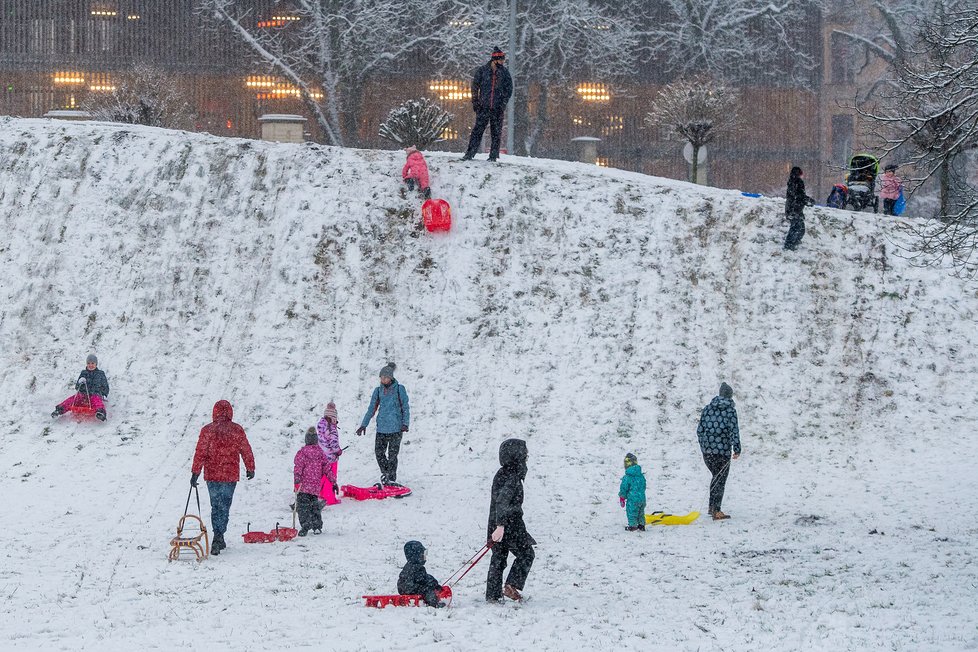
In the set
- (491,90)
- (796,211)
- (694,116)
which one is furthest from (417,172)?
(694,116)

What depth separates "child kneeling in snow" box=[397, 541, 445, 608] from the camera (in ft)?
33.4

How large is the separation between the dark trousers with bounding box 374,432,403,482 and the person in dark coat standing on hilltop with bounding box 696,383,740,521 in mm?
4096

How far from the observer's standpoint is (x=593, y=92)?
1678 inches

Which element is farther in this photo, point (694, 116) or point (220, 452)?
point (694, 116)

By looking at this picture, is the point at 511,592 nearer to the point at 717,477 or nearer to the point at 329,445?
the point at 717,477

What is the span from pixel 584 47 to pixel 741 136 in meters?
7.80

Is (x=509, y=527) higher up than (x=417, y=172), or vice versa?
(x=417, y=172)

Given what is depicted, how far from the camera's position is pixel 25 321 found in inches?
779

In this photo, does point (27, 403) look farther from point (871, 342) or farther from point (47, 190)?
point (871, 342)

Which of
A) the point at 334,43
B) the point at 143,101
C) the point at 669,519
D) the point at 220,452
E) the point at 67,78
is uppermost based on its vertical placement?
the point at 334,43

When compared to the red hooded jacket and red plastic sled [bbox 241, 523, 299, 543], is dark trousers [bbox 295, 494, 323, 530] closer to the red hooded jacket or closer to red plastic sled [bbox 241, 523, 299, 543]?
red plastic sled [bbox 241, 523, 299, 543]

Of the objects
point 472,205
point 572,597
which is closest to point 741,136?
point 472,205

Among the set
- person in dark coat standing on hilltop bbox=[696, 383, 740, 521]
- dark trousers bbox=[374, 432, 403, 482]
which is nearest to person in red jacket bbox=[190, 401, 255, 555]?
dark trousers bbox=[374, 432, 403, 482]

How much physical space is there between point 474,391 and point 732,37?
28065 millimetres
